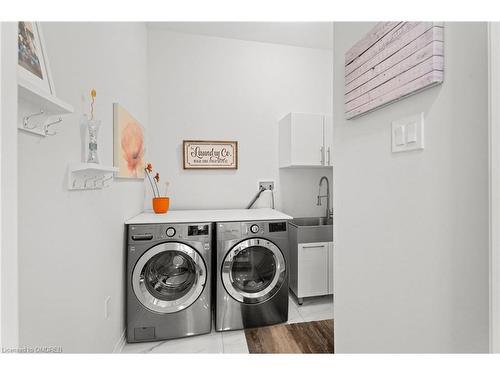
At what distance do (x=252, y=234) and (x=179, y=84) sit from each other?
6.03 ft

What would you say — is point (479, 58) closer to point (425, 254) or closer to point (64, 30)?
point (425, 254)

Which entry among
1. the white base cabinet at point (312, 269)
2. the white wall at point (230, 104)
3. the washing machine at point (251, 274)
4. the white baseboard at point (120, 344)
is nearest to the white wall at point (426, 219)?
the washing machine at point (251, 274)

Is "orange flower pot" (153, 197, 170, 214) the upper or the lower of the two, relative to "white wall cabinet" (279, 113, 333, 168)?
lower

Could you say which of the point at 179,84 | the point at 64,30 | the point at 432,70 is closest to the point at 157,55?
the point at 179,84

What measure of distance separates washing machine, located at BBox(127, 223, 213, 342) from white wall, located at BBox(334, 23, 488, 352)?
1.12m

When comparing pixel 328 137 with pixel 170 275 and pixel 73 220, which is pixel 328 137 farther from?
pixel 73 220

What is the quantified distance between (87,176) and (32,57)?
1.92ft

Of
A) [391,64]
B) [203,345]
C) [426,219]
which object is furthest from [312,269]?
[391,64]

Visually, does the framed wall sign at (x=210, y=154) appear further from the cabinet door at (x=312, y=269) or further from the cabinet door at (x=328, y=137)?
the cabinet door at (x=312, y=269)

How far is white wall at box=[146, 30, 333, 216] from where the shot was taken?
8.40ft

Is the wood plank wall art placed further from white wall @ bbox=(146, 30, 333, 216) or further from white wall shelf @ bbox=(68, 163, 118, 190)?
white wall @ bbox=(146, 30, 333, 216)

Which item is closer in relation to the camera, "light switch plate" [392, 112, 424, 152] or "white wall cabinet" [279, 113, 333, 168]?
"light switch plate" [392, 112, 424, 152]

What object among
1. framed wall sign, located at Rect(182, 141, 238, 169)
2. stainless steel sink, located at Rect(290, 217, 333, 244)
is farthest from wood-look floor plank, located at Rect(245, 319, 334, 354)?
framed wall sign, located at Rect(182, 141, 238, 169)

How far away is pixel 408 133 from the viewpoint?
2.66 feet
